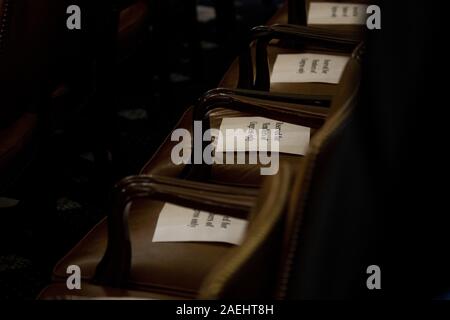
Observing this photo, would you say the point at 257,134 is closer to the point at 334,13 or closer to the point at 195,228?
the point at 195,228

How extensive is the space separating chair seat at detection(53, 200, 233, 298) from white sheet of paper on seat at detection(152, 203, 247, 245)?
0.04ft

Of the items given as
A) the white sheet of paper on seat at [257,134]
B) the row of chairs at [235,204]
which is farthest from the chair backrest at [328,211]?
the white sheet of paper on seat at [257,134]

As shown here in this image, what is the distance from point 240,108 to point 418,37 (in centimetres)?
53

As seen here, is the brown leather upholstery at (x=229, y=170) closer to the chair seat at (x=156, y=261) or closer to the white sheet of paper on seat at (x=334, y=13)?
the chair seat at (x=156, y=261)

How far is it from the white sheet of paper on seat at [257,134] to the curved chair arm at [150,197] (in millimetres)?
410

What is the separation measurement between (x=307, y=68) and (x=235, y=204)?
0.82 meters

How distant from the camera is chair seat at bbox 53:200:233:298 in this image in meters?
1.28

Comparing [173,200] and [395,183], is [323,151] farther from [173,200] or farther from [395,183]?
[173,200]

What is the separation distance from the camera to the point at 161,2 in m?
2.46

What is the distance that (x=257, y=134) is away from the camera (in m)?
1.64

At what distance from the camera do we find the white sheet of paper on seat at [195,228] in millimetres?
1345

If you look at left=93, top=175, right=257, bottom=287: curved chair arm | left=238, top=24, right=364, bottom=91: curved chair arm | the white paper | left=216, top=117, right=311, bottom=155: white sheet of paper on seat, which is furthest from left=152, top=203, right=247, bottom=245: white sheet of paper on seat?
the white paper
